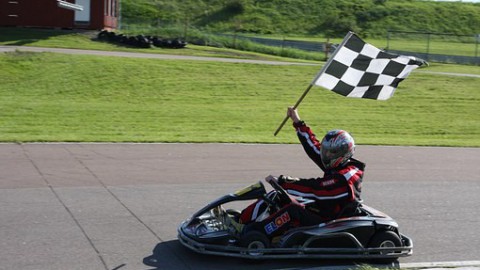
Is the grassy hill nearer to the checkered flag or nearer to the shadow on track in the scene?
the checkered flag

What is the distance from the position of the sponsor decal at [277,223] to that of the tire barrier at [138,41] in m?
26.7

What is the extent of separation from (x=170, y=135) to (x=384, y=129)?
264 inches

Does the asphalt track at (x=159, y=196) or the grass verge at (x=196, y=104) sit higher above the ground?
the asphalt track at (x=159, y=196)

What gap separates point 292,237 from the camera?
5914mm

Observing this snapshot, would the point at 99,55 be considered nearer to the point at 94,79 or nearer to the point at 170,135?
the point at 94,79

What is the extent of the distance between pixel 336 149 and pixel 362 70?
4.16 ft

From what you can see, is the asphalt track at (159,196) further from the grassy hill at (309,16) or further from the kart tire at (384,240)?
the grassy hill at (309,16)

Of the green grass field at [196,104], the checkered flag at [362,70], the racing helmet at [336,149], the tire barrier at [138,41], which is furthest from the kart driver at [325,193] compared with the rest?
the tire barrier at [138,41]

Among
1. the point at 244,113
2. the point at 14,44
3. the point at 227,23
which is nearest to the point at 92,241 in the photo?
the point at 244,113

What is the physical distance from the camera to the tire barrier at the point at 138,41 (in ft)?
104

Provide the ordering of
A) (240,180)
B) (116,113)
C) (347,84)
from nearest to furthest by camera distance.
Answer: (347,84) < (240,180) < (116,113)

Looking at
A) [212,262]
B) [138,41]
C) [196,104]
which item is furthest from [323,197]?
[138,41]

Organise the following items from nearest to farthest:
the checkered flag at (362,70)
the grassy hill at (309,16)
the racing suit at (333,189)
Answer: the racing suit at (333,189)
the checkered flag at (362,70)
the grassy hill at (309,16)

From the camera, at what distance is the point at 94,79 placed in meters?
22.3
